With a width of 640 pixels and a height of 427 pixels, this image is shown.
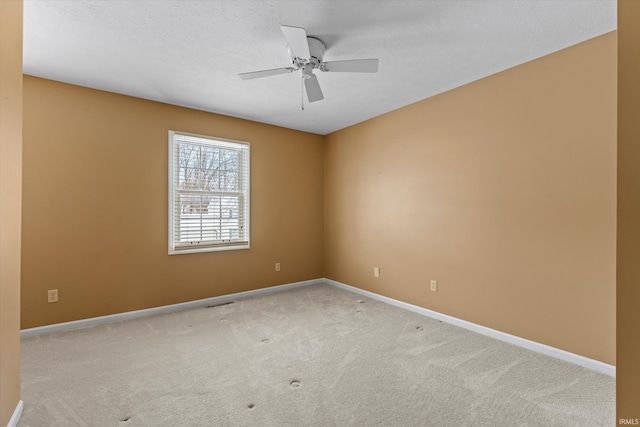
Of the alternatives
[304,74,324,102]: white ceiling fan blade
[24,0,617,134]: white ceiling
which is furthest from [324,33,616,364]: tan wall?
[304,74,324,102]: white ceiling fan blade

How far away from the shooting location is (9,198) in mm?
1614

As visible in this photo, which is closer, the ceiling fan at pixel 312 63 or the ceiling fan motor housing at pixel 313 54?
the ceiling fan at pixel 312 63

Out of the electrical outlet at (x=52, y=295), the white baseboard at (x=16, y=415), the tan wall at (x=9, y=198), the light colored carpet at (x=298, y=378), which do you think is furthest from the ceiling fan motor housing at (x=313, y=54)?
the electrical outlet at (x=52, y=295)

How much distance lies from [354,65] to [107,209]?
9.89 ft

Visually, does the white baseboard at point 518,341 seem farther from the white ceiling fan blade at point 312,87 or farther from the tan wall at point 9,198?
the tan wall at point 9,198

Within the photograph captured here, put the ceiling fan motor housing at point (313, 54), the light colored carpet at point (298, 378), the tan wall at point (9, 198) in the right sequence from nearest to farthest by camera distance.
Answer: the tan wall at point (9, 198)
the light colored carpet at point (298, 378)
the ceiling fan motor housing at point (313, 54)

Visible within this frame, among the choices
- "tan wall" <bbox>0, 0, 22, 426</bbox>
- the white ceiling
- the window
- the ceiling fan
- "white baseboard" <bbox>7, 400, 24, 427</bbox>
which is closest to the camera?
"tan wall" <bbox>0, 0, 22, 426</bbox>

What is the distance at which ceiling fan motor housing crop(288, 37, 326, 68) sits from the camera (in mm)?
2271

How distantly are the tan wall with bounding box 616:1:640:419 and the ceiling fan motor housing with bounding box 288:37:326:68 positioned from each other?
176 centimetres

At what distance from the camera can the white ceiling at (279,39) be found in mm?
1946

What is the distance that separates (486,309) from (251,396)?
2337mm

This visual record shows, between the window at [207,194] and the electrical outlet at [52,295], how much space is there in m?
1.11

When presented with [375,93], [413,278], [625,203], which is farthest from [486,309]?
[375,93]

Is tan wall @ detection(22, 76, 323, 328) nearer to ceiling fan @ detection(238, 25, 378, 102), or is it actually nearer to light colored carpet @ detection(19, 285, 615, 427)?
light colored carpet @ detection(19, 285, 615, 427)
